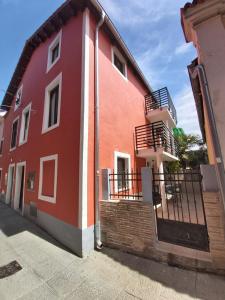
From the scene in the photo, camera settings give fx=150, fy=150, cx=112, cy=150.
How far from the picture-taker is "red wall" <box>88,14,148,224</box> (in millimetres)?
5712

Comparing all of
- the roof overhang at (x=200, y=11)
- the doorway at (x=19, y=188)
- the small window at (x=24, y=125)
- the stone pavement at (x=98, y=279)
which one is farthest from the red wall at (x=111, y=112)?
the doorway at (x=19, y=188)

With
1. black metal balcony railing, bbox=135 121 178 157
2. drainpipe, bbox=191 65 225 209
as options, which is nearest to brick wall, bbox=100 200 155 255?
drainpipe, bbox=191 65 225 209

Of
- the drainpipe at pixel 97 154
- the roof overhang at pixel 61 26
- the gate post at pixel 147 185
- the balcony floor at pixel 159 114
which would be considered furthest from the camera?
the balcony floor at pixel 159 114

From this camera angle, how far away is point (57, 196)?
18.4 ft

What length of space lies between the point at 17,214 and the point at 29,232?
3.44 metres

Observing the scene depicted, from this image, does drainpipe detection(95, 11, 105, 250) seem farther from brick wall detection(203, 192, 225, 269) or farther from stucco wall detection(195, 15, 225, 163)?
stucco wall detection(195, 15, 225, 163)

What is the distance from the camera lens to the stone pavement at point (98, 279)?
287 centimetres

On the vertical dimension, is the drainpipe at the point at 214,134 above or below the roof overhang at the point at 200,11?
below

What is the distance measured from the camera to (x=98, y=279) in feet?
10.9

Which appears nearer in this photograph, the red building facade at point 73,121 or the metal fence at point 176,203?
the metal fence at point 176,203

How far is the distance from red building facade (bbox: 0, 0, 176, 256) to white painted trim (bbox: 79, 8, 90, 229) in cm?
3

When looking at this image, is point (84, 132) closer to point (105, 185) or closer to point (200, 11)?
point (105, 185)

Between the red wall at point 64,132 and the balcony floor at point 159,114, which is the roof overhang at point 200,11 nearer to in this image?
the red wall at point 64,132

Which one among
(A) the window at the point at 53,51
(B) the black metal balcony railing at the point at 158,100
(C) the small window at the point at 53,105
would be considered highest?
(A) the window at the point at 53,51
